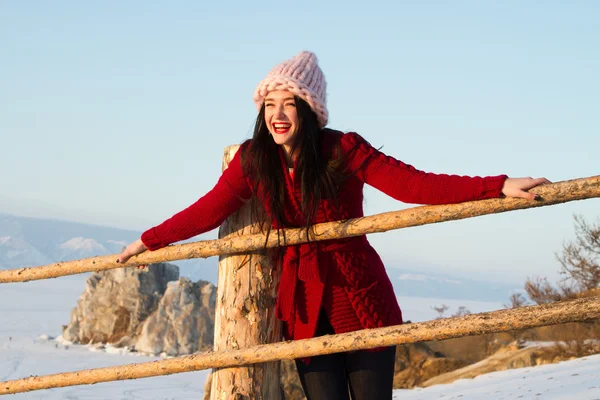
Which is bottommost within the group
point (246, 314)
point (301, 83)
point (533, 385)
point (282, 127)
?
point (533, 385)

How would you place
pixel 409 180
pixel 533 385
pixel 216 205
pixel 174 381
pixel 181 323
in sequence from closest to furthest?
pixel 409 180, pixel 216 205, pixel 533 385, pixel 174 381, pixel 181 323

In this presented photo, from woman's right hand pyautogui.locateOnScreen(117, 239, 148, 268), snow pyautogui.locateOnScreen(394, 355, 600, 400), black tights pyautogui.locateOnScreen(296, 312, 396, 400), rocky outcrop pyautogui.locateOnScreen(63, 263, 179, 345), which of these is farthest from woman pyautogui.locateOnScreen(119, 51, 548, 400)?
rocky outcrop pyautogui.locateOnScreen(63, 263, 179, 345)

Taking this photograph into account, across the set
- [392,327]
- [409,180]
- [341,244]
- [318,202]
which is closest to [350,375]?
[392,327]

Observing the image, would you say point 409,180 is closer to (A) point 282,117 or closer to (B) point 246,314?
(A) point 282,117

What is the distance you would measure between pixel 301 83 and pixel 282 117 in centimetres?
15

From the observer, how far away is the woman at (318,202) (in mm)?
2742

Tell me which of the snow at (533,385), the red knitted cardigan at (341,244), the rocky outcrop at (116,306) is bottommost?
the snow at (533,385)

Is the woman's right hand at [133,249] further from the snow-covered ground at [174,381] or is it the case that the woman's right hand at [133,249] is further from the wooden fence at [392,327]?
the snow-covered ground at [174,381]

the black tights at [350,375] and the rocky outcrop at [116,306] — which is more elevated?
the rocky outcrop at [116,306]

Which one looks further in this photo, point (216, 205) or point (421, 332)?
point (216, 205)

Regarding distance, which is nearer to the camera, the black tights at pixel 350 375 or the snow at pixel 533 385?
the black tights at pixel 350 375

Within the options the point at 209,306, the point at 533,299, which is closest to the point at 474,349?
the point at 533,299

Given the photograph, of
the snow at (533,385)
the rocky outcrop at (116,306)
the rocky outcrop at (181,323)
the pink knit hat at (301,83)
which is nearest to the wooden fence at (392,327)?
the pink knit hat at (301,83)

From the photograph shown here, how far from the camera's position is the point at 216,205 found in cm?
293
